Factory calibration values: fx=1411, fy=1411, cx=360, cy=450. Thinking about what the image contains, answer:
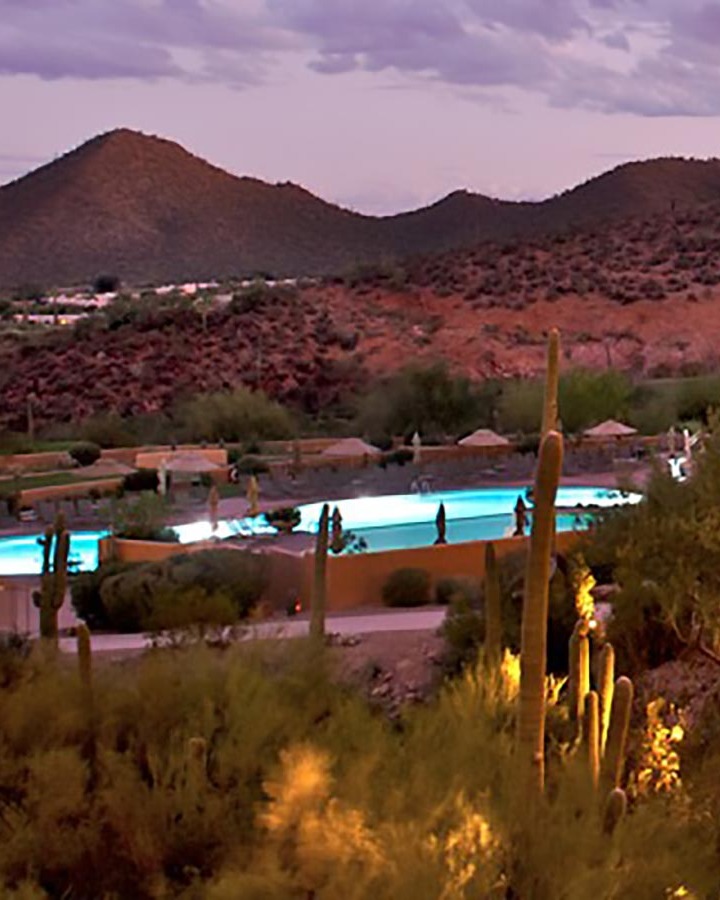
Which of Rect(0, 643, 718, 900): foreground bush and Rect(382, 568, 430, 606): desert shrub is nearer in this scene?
Rect(0, 643, 718, 900): foreground bush

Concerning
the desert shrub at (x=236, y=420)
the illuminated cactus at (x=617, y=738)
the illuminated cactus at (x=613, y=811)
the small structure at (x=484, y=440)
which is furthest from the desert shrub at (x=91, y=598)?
the desert shrub at (x=236, y=420)

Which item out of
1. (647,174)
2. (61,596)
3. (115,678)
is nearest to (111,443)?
(61,596)

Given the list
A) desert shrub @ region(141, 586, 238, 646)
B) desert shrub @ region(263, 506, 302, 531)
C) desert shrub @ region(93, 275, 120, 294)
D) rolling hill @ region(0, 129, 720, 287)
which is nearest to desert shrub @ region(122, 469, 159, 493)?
desert shrub @ region(263, 506, 302, 531)

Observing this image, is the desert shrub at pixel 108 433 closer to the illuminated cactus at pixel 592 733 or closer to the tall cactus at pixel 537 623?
the illuminated cactus at pixel 592 733

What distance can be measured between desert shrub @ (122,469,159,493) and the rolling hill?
5466 centimetres

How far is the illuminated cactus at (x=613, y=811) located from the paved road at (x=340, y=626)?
7068 millimetres

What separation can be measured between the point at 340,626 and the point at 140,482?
12921 mm

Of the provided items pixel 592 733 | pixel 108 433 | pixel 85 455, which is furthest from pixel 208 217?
pixel 592 733

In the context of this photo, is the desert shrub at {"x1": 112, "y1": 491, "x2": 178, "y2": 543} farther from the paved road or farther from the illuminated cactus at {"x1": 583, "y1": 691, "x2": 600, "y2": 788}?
the illuminated cactus at {"x1": 583, "y1": 691, "x2": 600, "y2": 788}

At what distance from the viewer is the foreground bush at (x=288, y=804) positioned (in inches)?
234

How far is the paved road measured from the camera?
47.4 feet

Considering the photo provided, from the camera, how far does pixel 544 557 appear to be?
6.96 metres

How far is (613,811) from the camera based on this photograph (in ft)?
22.1

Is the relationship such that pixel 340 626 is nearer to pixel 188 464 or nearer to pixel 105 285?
pixel 188 464
